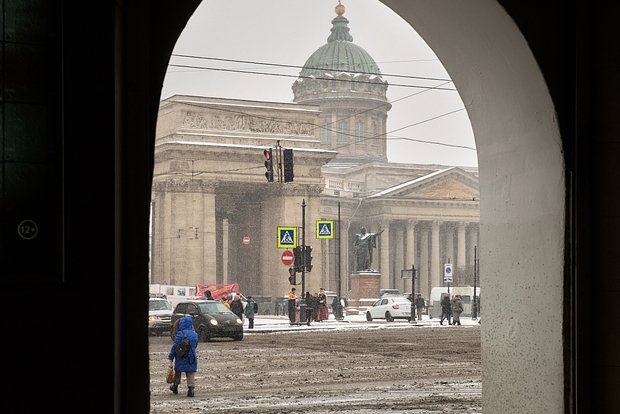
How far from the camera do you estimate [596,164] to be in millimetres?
5621

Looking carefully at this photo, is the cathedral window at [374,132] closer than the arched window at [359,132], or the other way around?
the arched window at [359,132]

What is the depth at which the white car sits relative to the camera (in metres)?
49.2

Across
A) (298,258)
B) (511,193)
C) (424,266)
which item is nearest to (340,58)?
(424,266)

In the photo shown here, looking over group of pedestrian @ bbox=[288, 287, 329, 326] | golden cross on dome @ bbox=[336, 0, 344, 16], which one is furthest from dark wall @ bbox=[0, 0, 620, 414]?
golden cross on dome @ bbox=[336, 0, 344, 16]

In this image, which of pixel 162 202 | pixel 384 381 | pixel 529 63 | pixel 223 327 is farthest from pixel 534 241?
pixel 162 202

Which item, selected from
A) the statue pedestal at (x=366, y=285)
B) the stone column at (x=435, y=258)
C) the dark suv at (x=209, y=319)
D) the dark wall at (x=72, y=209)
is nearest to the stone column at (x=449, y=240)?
the stone column at (x=435, y=258)

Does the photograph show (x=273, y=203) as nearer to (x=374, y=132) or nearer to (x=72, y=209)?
(x=374, y=132)

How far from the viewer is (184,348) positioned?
14641 millimetres

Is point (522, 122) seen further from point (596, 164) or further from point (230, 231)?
point (230, 231)

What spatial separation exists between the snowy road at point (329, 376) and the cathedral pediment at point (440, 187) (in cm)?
6179

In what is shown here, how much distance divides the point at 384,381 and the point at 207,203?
54.1 metres

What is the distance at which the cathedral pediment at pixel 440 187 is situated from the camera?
310ft

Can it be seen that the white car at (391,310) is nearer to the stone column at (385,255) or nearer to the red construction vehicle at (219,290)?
the red construction vehicle at (219,290)

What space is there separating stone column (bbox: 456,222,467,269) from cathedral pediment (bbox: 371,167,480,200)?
13.0ft
